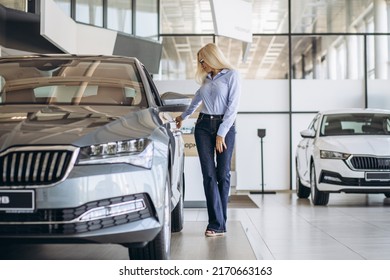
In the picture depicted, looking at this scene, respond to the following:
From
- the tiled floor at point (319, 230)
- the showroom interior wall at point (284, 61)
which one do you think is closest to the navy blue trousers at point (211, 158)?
the tiled floor at point (319, 230)

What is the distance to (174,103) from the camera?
188 inches

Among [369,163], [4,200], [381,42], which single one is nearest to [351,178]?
[369,163]

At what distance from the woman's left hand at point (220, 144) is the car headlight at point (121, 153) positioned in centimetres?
199

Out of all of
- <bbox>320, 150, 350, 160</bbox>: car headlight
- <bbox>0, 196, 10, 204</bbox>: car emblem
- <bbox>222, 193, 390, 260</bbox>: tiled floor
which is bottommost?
<bbox>222, 193, 390, 260</bbox>: tiled floor

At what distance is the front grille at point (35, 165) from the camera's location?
130 inches

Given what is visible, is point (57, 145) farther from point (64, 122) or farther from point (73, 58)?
point (73, 58)

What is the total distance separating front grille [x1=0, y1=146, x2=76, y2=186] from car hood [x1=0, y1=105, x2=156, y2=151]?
0.04m

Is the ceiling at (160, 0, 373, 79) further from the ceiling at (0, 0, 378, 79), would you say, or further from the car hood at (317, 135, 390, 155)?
the car hood at (317, 135, 390, 155)

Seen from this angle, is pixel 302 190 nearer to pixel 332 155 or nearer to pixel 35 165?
pixel 332 155

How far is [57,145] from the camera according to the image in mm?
3373

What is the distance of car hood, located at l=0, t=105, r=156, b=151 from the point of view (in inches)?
135

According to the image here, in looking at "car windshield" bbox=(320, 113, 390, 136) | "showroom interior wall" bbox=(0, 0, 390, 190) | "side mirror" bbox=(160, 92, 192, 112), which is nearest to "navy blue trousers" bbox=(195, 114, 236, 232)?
"side mirror" bbox=(160, 92, 192, 112)
